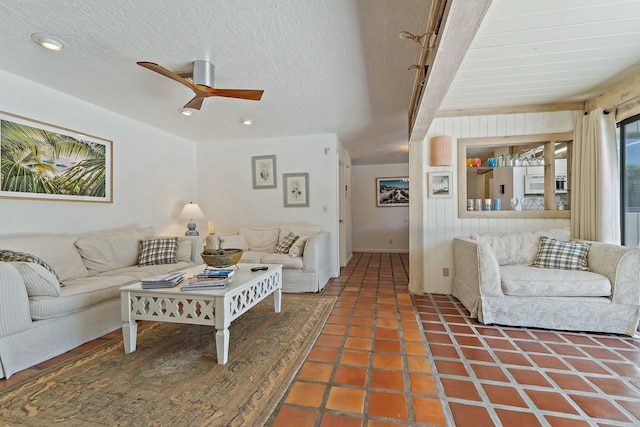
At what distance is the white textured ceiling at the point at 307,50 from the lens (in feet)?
5.58

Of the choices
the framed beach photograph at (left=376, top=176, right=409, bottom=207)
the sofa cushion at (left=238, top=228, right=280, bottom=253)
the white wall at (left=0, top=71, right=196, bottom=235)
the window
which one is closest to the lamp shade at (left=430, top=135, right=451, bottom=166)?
the window

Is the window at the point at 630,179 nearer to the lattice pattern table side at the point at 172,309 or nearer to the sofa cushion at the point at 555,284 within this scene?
the sofa cushion at the point at 555,284

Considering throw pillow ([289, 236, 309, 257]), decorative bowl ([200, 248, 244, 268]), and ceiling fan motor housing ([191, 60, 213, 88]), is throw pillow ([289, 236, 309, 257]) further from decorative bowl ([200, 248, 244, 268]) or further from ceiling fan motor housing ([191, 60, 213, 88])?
ceiling fan motor housing ([191, 60, 213, 88])

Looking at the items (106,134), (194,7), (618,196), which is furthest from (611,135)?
(106,134)

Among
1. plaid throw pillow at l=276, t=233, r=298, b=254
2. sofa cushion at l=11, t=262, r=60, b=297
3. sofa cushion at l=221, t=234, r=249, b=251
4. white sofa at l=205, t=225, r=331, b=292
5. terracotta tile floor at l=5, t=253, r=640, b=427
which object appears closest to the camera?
terracotta tile floor at l=5, t=253, r=640, b=427

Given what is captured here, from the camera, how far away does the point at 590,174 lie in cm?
286

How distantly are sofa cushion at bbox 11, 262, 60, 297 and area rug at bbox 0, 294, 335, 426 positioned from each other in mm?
519

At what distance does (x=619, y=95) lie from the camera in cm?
259

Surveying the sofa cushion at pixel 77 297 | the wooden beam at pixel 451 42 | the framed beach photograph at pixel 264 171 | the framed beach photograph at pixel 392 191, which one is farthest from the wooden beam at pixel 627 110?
the sofa cushion at pixel 77 297

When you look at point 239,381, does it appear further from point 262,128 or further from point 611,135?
point 611,135

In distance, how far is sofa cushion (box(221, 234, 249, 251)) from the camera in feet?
13.4

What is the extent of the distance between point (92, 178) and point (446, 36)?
3778 millimetres

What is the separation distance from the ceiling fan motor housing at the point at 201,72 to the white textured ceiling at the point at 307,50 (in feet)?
0.19

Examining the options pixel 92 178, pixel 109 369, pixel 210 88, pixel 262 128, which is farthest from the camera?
pixel 262 128
